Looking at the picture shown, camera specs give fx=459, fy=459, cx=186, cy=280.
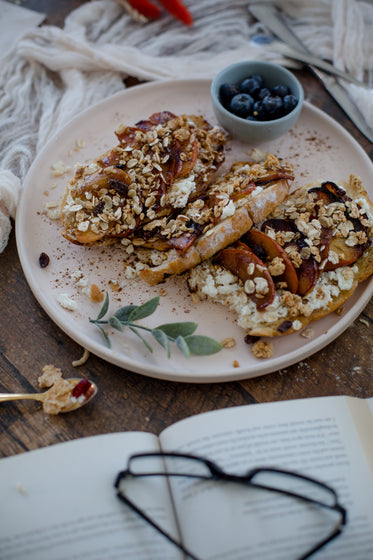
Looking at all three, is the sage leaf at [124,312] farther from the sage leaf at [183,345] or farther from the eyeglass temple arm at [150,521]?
the eyeglass temple arm at [150,521]

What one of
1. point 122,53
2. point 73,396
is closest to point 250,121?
point 122,53

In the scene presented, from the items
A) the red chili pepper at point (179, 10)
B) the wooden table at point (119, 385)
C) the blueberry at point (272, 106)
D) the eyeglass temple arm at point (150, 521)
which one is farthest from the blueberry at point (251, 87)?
the eyeglass temple arm at point (150, 521)

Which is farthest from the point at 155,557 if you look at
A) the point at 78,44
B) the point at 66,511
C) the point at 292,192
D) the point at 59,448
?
the point at 78,44

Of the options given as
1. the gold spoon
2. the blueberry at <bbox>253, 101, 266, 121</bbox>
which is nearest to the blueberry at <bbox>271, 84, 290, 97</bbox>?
the blueberry at <bbox>253, 101, 266, 121</bbox>

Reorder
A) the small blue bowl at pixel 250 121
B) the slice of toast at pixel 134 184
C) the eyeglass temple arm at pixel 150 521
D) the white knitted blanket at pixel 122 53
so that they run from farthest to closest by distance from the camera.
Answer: the white knitted blanket at pixel 122 53
the small blue bowl at pixel 250 121
the slice of toast at pixel 134 184
the eyeglass temple arm at pixel 150 521

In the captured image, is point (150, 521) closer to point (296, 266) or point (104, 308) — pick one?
point (104, 308)

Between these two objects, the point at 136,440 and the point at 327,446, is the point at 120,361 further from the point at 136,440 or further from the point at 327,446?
the point at 327,446
